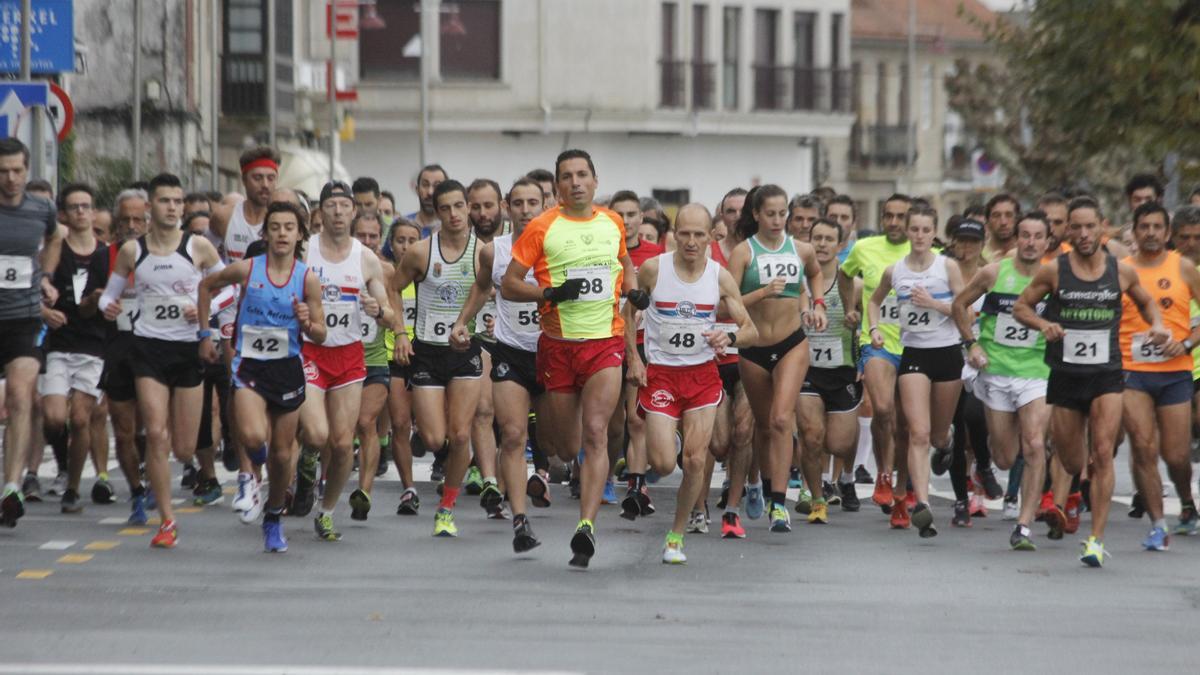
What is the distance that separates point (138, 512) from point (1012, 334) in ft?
17.3

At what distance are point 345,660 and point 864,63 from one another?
245 ft

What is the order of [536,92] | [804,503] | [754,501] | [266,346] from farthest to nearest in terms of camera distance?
1. [536,92]
2. [804,503]
3. [754,501]
4. [266,346]

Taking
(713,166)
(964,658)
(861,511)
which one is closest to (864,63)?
(713,166)

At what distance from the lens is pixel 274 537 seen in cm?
1258

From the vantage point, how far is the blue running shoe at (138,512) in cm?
1388

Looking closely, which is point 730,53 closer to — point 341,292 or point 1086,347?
point 341,292

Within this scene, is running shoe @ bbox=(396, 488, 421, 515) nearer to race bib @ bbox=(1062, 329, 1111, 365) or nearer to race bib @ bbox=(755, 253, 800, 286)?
race bib @ bbox=(755, 253, 800, 286)

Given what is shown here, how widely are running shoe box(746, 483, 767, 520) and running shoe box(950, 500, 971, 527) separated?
3.93 ft

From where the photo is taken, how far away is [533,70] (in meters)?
56.2

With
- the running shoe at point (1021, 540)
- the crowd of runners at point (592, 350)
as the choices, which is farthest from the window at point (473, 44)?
the running shoe at point (1021, 540)

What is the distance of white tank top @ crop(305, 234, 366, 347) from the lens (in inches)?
516

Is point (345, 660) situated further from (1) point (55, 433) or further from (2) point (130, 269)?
(1) point (55, 433)

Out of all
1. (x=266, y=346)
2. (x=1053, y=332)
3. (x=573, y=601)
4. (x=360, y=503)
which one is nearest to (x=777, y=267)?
(x=1053, y=332)

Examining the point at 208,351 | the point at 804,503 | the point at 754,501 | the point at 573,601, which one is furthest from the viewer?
the point at 804,503
